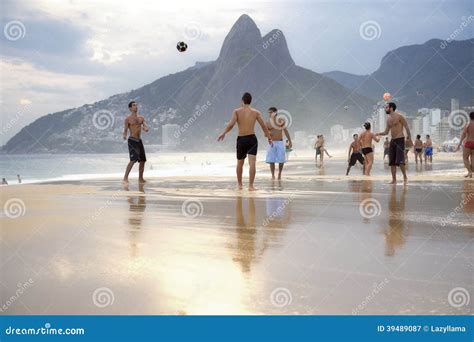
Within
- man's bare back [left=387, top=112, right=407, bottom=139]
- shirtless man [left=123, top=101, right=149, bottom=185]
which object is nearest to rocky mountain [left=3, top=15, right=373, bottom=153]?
shirtless man [left=123, top=101, right=149, bottom=185]

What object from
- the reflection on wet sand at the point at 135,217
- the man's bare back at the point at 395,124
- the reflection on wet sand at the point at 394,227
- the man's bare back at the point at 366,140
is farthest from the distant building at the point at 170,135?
the reflection on wet sand at the point at 394,227

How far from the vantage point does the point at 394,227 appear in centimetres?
593

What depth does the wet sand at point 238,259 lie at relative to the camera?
314cm

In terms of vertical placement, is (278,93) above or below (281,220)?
above

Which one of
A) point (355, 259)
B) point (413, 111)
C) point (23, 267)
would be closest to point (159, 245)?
point (23, 267)

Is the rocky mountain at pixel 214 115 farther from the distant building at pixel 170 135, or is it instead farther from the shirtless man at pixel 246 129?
the shirtless man at pixel 246 129

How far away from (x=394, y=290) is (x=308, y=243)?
66.4 inches

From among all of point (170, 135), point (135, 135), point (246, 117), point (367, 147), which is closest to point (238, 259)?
point (246, 117)

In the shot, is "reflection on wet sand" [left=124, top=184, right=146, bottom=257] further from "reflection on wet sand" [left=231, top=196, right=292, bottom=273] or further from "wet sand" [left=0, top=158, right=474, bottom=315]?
"reflection on wet sand" [left=231, top=196, right=292, bottom=273]

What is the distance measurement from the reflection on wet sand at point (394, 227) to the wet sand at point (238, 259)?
0.04 feet

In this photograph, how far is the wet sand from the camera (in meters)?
3.14

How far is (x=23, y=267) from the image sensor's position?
4129mm
